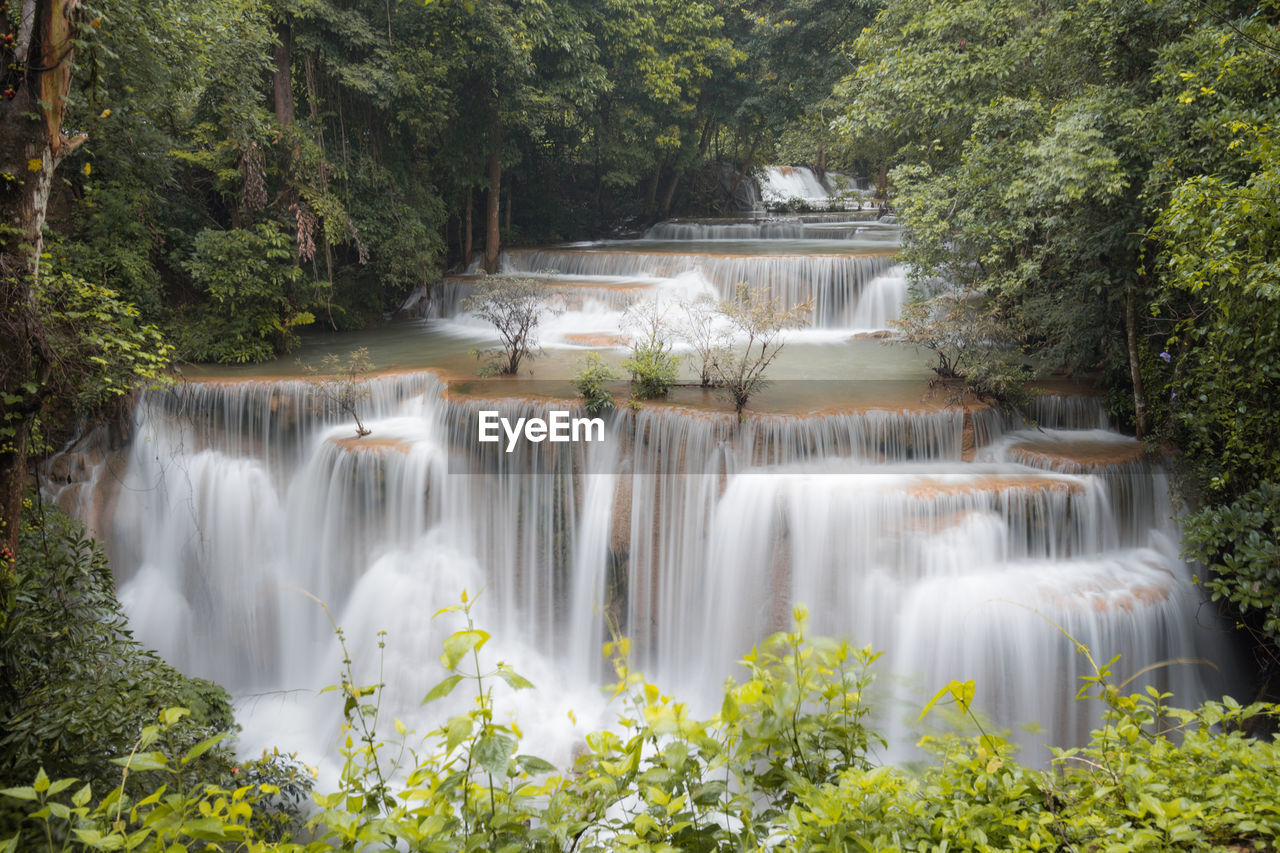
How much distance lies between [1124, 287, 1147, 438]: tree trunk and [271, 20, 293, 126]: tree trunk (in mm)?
12407

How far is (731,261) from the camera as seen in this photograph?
14.2 m

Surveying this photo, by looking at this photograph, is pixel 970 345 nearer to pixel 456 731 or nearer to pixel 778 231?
pixel 456 731

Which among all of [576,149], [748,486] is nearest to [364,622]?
[748,486]

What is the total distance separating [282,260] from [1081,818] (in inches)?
533

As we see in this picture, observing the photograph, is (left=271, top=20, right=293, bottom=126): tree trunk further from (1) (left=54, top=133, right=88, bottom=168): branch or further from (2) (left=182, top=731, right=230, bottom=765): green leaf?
(2) (left=182, top=731, right=230, bottom=765): green leaf

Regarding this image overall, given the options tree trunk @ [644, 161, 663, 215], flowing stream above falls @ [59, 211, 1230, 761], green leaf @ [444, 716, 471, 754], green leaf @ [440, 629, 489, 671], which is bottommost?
flowing stream above falls @ [59, 211, 1230, 761]

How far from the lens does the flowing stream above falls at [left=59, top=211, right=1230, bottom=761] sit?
6.90m

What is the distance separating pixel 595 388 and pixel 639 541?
6.01 ft

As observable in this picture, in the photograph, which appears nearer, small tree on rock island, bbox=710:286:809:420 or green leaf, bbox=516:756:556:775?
green leaf, bbox=516:756:556:775

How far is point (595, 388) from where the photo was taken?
871 cm

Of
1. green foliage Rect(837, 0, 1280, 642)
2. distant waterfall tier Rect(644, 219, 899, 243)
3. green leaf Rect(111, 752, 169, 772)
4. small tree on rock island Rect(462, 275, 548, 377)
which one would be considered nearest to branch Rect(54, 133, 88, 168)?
green leaf Rect(111, 752, 169, 772)

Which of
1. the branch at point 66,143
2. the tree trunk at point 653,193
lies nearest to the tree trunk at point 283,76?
the branch at point 66,143

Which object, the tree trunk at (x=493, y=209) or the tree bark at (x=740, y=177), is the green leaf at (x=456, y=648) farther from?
the tree bark at (x=740, y=177)

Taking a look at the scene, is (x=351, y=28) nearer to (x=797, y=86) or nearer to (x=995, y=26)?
(x=995, y=26)
